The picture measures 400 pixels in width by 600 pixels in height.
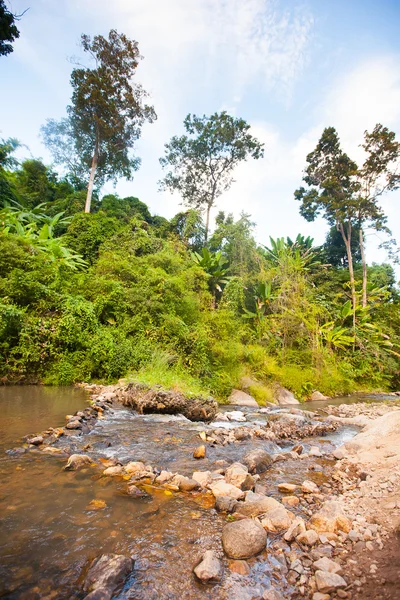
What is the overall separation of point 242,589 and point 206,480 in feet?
4.86

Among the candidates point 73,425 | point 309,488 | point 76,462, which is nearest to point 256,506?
point 309,488

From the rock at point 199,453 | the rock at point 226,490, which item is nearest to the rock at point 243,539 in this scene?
the rock at point 226,490

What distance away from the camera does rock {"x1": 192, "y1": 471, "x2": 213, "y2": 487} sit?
3258 mm

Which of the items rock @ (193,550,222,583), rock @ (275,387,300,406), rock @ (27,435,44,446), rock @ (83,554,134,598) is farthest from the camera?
rock @ (275,387,300,406)

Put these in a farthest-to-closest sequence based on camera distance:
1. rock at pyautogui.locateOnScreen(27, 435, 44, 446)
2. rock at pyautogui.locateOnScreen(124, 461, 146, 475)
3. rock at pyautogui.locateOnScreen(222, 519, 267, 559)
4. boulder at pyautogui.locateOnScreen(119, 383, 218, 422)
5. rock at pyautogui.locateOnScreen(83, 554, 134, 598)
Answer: boulder at pyautogui.locateOnScreen(119, 383, 218, 422) < rock at pyautogui.locateOnScreen(27, 435, 44, 446) < rock at pyautogui.locateOnScreen(124, 461, 146, 475) < rock at pyautogui.locateOnScreen(222, 519, 267, 559) < rock at pyautogui.locateOnScreen(83, 554, 134, 598)

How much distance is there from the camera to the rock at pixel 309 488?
10.7 ft

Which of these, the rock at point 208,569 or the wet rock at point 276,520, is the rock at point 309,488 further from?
the rock at point 208,569

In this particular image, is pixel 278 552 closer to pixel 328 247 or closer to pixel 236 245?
pixel 236 245

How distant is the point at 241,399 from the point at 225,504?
9.15 m

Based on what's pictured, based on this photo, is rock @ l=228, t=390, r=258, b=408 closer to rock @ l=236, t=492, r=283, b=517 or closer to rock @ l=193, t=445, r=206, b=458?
rock @ l=193, t=445, r=206, b=458

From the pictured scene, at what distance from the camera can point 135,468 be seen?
3.46 meters

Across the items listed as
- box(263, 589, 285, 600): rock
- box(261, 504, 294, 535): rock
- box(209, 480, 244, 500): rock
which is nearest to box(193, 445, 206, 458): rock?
box(209, 480, 244, 500): rock

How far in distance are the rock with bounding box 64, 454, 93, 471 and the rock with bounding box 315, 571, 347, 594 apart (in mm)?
2574

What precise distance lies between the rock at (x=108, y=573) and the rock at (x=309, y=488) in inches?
83.3
